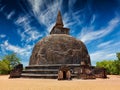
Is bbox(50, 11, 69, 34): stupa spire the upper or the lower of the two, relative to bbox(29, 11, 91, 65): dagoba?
upper

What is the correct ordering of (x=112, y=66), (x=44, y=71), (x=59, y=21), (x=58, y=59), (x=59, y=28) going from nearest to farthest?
(x=44, y=71)
(x=58, y=59)
(x=59, y=28)
(x=59, y=21)
(x=112, y=66)

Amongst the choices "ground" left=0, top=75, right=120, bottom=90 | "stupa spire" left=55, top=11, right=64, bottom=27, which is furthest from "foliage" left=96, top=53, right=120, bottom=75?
"ground" left=0, top=75, right=120, bottom=90

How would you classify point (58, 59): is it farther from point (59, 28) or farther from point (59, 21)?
point (59, 21)

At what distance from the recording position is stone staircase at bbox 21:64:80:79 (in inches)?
996

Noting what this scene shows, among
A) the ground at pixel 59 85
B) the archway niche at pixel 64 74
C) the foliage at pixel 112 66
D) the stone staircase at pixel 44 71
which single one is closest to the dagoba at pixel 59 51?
the stone staircase at pixel 44 71

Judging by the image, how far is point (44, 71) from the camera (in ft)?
85.9

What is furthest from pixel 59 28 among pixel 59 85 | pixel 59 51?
pixel 59 85

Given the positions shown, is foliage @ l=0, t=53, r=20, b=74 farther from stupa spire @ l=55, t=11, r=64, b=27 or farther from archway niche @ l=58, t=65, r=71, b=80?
archway niche @ l=58, t=65, r=71, b=80

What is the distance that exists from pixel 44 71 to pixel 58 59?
3531 millimetres

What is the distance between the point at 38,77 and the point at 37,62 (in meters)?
4.48

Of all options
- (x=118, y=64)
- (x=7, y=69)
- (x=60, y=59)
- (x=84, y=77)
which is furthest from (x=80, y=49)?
(x=7, y=69)

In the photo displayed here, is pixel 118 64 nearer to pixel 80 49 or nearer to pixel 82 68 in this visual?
pixel 80 49

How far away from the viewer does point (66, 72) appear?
2361 cm

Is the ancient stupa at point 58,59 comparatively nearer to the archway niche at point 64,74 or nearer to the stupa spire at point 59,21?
the archway niche at point 64,74
